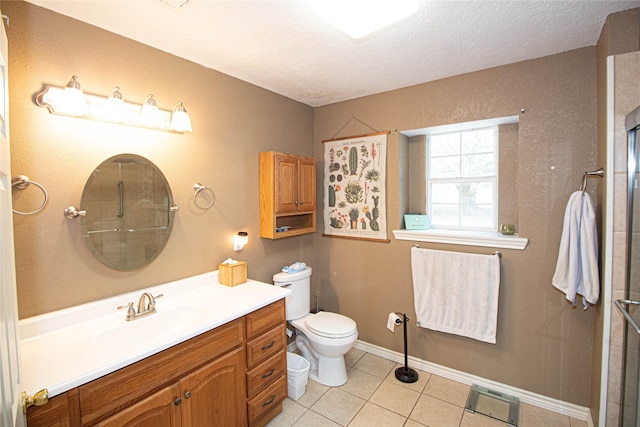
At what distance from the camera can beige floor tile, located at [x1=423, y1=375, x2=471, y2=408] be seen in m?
2.25

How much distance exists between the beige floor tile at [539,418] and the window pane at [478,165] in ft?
5.73

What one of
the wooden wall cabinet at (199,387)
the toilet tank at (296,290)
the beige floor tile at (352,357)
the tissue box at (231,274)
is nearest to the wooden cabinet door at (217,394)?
the wooden wall cabinet at (199,387)

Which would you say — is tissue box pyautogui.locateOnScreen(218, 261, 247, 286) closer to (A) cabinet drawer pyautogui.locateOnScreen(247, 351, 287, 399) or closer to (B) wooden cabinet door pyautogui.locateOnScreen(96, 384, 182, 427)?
(A) cabinet drawer pyautogui.locateOnScreen(247, 351, 287, 399)

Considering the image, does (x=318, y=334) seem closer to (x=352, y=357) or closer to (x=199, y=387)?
(x=352, y=357)

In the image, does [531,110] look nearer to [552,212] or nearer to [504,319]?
[552,212]

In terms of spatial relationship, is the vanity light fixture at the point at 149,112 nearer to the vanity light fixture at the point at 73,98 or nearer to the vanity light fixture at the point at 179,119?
the vanity light fixture at the point at 179,119

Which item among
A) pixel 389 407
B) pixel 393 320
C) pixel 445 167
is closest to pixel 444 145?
pixel 445 167

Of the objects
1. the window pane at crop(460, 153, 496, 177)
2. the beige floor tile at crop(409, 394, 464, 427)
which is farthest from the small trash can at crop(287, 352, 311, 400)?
the window pane at crop(460, 153, 496, 177)

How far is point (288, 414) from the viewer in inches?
83.3

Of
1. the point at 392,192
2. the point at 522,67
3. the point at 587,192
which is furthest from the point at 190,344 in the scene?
the point at 522,67

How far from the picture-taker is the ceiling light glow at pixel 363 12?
1325mm

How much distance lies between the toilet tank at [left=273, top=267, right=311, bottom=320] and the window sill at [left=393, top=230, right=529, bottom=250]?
0.93m

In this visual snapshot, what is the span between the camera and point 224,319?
1.64 metres

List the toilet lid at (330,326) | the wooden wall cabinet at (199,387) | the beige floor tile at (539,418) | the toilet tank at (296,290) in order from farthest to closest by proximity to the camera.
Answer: the toilet tank at (296,290)
the toilet lid at (330,326)
the beige floor tile at (539,418)
the wooden wall cabinet at (199,387)
